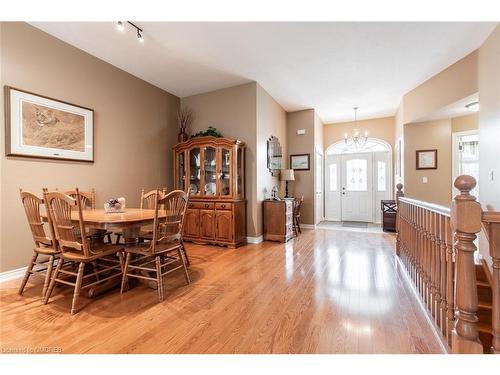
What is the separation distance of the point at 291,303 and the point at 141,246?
1565 millimetres

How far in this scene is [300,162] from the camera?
5.99 m

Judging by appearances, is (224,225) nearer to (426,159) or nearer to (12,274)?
(12,274)

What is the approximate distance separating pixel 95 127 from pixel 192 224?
2.13m

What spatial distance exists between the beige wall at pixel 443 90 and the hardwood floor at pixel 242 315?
2787 millimetres

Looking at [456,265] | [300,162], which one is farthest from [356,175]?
[456,265]

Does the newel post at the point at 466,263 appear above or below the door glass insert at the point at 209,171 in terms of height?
below

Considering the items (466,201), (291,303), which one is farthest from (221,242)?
(466,201)

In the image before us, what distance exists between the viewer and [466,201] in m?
1.19

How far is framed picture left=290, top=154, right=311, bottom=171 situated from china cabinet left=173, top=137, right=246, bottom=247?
2136mm

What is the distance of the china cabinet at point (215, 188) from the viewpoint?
4027 mm

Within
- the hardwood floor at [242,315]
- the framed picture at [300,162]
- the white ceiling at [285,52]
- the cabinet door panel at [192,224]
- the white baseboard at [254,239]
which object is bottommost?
the hardwood floor at [242,315]

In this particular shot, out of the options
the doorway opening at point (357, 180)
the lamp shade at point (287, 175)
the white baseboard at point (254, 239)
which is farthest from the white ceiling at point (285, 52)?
the white baseboard at point (254, 239)

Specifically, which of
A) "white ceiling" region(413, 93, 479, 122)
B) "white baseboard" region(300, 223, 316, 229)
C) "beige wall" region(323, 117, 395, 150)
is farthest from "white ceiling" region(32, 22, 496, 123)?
"white baseboard" region(300, 223, 316, 229)

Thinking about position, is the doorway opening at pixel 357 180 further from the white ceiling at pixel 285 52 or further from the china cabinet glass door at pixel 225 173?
the china cabinet glass door at pixel 225 173
